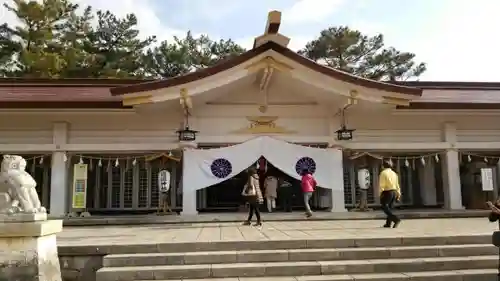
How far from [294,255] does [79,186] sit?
8449 mm

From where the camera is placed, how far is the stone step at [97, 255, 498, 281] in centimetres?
653

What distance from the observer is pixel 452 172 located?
13.9 m

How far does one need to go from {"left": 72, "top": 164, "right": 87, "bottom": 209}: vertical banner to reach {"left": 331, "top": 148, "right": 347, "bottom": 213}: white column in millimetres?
7507

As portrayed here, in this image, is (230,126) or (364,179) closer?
(230,126)

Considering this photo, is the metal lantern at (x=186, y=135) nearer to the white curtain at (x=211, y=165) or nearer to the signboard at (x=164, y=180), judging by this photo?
the white curtain at (x=211, y=165)

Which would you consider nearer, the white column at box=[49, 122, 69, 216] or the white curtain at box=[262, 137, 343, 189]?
the white column at box=[49, 122, 69, 216]

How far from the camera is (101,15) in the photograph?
30.8 meters

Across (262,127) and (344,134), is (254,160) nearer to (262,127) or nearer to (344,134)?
(262,127)

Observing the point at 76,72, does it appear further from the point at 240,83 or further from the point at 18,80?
the point at 240,83

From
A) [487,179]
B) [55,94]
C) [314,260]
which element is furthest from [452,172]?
[55,94]

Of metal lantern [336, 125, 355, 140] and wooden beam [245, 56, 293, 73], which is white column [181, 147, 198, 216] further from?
metal lantern [336, 125, 355, 140]

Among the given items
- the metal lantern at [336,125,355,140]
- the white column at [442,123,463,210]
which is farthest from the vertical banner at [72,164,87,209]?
the white column at [442,123,463,210]

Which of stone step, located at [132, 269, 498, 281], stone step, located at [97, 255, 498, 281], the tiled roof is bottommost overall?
stone step, located at [132, 269, 498, 281]

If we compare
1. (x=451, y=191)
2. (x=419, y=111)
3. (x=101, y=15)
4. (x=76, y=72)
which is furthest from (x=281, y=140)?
(x=101, y=15)
